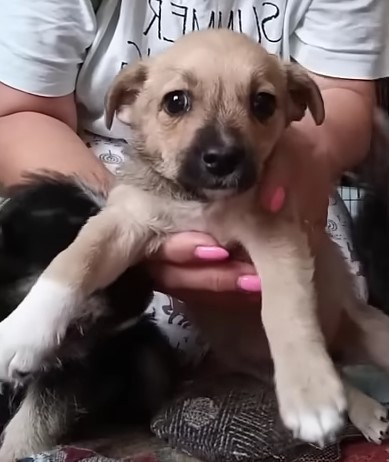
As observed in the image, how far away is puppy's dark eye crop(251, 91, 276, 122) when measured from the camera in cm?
126

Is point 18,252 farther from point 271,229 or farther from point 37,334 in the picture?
point 271,229

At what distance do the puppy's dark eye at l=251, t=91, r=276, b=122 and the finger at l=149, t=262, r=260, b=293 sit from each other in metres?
0.21

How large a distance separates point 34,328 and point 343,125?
0.73 metres

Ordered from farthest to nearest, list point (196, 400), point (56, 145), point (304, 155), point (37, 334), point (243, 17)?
point (243, 17), point (56, 145), point (304, 155), point (196, 400), point (37, 334)

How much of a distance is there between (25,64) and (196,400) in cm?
71

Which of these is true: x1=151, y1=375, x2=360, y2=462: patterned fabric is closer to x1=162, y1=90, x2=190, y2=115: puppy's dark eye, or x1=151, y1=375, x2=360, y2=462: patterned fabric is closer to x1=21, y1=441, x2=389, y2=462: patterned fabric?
x1=21, y1=441, x2=389, y2=462: patterned fabric

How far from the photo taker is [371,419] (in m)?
1.29

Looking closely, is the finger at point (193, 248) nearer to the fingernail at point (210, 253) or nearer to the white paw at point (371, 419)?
the fingernail at point (210, 253)

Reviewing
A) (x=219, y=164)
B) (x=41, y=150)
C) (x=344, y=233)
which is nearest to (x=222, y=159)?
(x=219, y=164)

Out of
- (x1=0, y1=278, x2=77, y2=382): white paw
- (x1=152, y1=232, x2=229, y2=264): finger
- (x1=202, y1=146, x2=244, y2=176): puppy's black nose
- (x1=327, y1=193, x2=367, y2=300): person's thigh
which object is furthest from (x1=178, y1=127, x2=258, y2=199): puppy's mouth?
(x1=327, y1=193, x2=367, y2=300): person's thigh

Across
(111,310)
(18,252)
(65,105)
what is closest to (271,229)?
(111,310)

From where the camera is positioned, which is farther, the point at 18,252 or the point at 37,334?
the point at 18,252

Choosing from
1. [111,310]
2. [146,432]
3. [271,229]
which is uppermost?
[271,229]

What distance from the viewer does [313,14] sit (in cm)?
171
